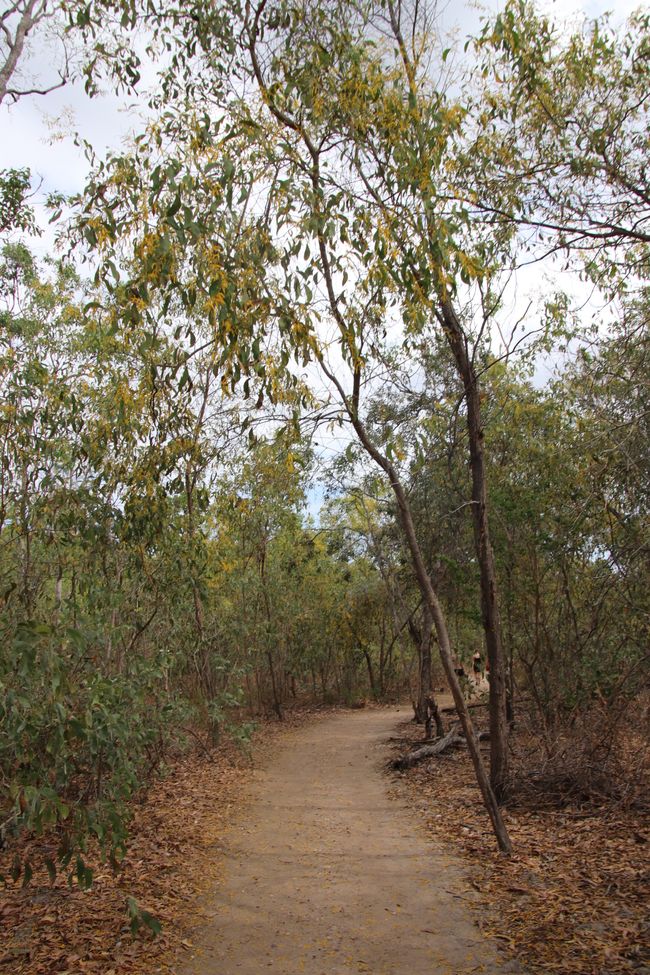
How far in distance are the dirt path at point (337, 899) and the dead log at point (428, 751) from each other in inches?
85.0

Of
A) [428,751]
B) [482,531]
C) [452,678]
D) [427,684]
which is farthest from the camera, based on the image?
[427,684]

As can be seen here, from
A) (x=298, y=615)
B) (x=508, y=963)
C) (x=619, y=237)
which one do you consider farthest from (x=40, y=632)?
(x=298, y=615)

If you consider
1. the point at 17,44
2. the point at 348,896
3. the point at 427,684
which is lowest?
the point at 348,896

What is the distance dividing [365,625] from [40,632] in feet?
79.5

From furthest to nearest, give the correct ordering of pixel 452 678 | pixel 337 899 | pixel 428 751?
pixel 428 751 → pixel 452 678 → pixel 337 899

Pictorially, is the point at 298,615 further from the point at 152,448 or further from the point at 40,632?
the point at 40,632

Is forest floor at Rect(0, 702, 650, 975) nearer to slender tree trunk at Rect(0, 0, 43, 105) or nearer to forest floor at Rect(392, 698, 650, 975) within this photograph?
forest floor at Rect(392, 698, 650, 975)

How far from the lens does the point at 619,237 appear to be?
6805 millimetres

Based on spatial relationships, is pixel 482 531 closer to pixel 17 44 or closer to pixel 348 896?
pixel 348 896

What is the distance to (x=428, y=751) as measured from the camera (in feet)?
40.7

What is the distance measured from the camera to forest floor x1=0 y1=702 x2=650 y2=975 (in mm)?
4402

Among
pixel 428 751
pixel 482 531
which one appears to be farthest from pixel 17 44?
pixel 428 751

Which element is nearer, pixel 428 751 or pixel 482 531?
pixel 482 531

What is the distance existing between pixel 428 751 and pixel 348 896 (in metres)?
7.09
